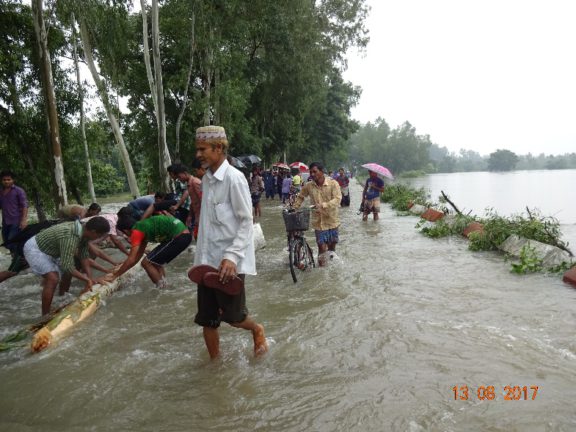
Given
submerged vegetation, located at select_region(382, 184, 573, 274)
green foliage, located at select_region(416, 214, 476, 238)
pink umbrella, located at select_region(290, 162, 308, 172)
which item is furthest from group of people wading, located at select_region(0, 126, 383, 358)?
pink umbrella, located at select_region(290, 162, 308, 172)

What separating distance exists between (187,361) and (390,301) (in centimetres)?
264

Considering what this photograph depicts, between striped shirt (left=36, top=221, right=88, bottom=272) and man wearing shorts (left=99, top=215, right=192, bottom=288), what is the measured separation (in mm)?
541

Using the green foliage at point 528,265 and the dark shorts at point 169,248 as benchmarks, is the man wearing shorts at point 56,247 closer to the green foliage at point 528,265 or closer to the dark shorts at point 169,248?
the dark shorts at point 169,248

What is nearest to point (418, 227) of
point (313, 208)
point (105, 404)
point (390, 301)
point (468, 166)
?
point (313, 208)

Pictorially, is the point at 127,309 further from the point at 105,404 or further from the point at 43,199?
the point at 43,199

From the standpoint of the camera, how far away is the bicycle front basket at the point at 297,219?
6.59m

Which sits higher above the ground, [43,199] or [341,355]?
[43,199]

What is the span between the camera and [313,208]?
6.91m

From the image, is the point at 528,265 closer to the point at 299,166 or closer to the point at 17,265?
the point at 17,265

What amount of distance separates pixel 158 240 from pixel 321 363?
2.96m

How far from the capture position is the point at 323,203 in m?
6.70
